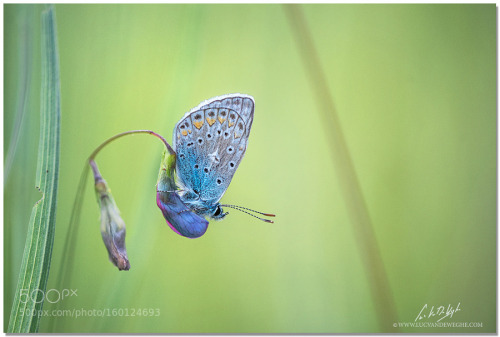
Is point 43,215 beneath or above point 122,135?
beneath

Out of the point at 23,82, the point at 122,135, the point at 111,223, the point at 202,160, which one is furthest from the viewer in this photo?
the point at 23,82

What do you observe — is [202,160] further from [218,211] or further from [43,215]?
[43,215]

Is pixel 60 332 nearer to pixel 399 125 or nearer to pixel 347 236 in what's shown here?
pixel 347 236

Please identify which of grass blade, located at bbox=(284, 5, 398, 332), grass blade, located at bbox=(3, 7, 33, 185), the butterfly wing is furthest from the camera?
grass blade, located at bbox=(284, 5, 398, 332)
